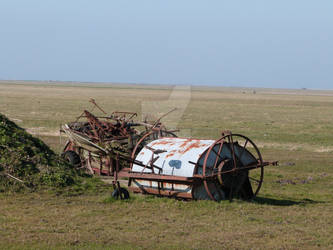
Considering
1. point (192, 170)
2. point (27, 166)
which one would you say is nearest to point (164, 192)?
point (192, 170)

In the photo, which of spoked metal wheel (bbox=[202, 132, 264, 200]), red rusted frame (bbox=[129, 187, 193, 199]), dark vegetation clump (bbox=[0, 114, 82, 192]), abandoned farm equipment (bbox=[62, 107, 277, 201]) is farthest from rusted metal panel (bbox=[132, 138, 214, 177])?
dark vegetation clump (bbox=[0, 114, 82, 192])

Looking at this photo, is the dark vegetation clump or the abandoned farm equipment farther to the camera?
the dark vegetation clump

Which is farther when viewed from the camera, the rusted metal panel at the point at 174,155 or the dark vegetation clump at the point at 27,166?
the dark vegetation clump at the point at 27,166

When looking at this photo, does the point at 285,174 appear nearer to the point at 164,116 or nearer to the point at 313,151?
the point at 164,116

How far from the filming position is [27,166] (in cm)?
1584

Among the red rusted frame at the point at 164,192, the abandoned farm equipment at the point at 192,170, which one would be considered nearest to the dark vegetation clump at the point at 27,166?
the abandoned farm equipment at the point at 192,170

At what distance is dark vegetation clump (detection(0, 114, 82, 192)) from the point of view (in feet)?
50.0

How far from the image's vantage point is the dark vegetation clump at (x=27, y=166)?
15227mm

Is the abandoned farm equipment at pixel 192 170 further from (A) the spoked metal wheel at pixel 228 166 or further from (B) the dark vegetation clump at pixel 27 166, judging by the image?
(B) the dark vegetation clump at pixel 27 166

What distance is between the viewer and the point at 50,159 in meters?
17.1

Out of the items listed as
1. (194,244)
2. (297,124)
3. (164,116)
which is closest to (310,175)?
(164,116)

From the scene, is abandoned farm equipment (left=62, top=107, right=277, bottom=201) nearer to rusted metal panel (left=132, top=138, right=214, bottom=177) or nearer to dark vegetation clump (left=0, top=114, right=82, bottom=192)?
rusted metal panel (left=132, top=138, right=214, bottom=177)

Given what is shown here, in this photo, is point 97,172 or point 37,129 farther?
point 37,129

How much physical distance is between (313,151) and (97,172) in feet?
50.3
